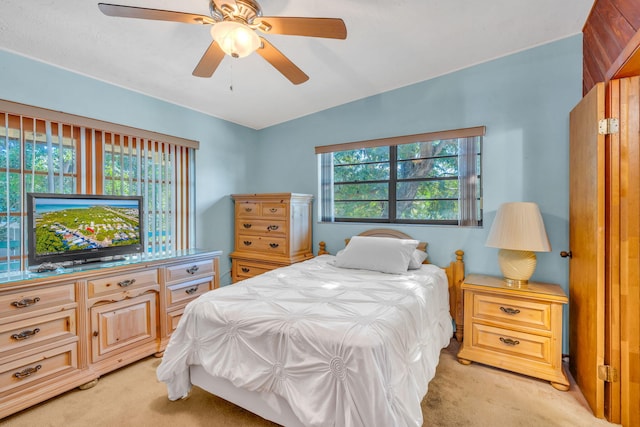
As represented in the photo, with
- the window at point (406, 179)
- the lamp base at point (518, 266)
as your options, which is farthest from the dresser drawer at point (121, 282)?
the lamp base at point (518, 266)

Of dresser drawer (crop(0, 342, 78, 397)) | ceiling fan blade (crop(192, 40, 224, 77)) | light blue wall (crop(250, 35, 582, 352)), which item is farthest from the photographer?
light blue wall (crop(250, 35, 582, 352))

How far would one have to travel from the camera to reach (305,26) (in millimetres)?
1545

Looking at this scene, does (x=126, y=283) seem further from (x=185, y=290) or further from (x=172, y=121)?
(x=172, y=121)

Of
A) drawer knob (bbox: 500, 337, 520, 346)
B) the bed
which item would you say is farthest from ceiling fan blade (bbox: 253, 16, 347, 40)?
drawer knob (bbox: 500, 337, 520, 346)

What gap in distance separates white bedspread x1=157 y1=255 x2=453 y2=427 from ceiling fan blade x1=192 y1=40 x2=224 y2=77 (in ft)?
4.81

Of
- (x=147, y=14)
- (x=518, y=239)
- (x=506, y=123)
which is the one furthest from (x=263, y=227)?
(x=506, y=123)

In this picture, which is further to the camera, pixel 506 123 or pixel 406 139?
pixel 406 139

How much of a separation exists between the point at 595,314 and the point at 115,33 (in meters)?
3.71

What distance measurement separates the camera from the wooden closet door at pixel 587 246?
72.2 inches

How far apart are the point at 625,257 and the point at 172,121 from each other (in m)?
3.93

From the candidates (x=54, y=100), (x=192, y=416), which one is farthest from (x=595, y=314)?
(x=54, y=100)

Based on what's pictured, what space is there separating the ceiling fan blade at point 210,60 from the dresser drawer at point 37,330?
190 centimetres

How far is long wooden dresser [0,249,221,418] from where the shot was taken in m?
1.85

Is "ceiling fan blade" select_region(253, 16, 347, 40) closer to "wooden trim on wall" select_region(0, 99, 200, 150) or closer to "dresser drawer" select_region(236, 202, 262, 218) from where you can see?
"wooden trim on wall" select_region(0, 99, 200, 150)
